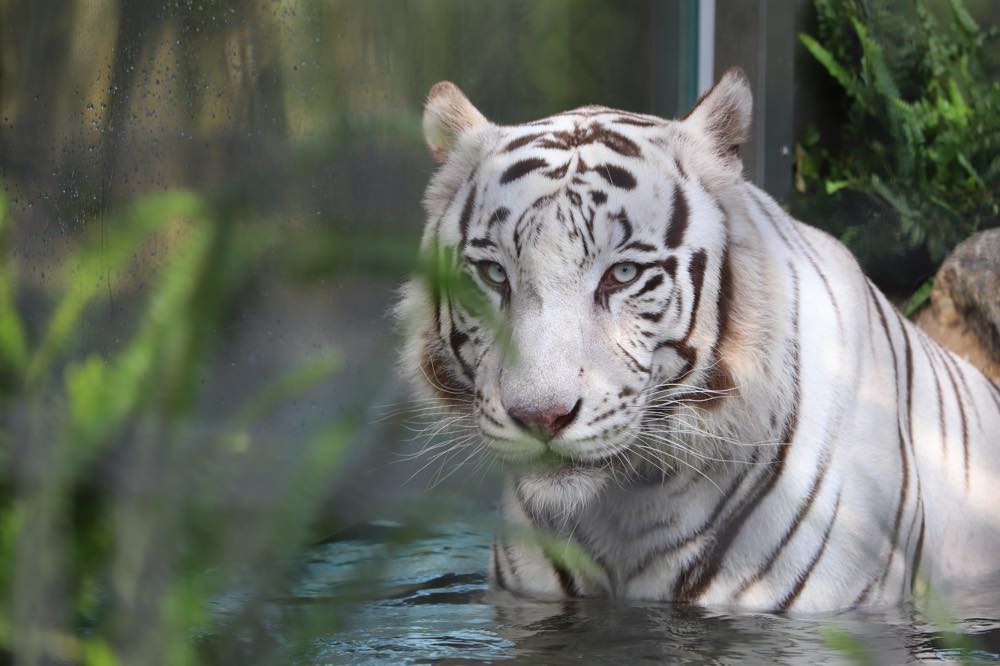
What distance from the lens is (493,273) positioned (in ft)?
8.04

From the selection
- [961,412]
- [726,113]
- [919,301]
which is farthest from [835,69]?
[726,113]

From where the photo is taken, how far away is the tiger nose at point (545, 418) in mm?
2111

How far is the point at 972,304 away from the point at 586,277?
2769 millimetres

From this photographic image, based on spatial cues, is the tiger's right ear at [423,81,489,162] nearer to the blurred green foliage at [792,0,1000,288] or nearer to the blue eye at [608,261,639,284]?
the blue eye at [608,261,639,284]

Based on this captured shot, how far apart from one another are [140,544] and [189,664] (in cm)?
9

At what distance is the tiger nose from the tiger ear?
2.53 feet

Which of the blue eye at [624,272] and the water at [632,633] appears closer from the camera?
the water at [632,633]

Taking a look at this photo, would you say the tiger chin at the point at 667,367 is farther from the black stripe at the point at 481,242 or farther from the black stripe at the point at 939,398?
the black stripe at the point at 939,398

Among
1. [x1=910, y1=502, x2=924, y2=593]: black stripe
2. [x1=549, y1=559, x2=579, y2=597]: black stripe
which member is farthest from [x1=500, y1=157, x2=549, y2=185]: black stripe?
[x1=910, y1=502, x2=924, y2=593]: black stripe

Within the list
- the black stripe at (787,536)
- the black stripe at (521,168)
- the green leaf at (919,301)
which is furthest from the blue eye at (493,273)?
the green leaf at (919,301)

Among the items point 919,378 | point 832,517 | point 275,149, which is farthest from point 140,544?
point 275,149

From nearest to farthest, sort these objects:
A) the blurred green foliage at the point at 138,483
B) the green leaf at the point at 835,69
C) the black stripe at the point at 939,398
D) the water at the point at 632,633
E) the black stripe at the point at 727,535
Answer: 1. the blurred green foliage at the point at 138,483
2. the water at the point at 632,633
3. the black stripe at the point at 727,535
4. the black stripe at the point at 939,398
5. the green leaf at the point at 835,69

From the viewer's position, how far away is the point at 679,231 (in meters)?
2.46

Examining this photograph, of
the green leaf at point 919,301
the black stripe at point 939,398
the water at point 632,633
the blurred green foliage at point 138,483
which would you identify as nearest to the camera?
the blurred green foliage at point 138,483
